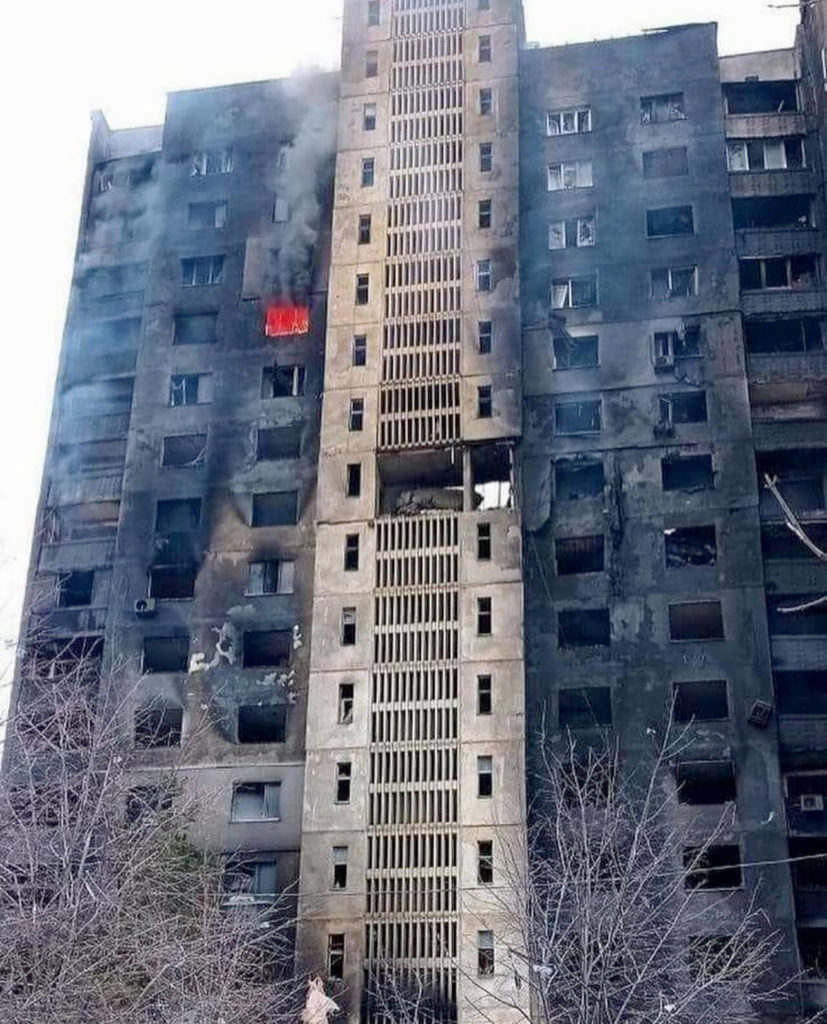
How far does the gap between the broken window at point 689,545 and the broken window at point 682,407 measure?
395 cm

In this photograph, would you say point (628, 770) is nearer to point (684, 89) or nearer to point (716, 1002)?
point (716, 1002)

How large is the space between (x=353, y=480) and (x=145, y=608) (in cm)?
837

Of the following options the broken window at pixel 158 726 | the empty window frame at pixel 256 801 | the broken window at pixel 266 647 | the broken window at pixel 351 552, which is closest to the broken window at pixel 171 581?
the broken window at pixel 266 647

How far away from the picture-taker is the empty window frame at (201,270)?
55.1 meters

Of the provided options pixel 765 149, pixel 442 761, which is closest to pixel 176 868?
pixel 442 761

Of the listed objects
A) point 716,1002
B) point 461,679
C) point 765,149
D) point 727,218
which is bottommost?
point 716,1002

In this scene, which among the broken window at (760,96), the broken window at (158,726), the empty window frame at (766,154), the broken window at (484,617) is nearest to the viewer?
the broken window at (484,617)

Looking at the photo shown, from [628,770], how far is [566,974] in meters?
13.0

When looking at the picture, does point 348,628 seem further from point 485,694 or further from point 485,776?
point 485,776

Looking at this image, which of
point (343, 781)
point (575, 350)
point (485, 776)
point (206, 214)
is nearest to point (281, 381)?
point (206, 214)

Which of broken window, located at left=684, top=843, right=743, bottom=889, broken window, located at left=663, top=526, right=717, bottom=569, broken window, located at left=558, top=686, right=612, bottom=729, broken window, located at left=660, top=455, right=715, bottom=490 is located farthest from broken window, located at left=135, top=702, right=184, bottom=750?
broken window, located at left=660, top=455, right=715, bottom=490

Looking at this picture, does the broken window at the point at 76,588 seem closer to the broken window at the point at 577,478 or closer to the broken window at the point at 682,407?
the broken window at the point at 577,478

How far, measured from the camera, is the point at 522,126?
54.6 m

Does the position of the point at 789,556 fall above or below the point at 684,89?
below
